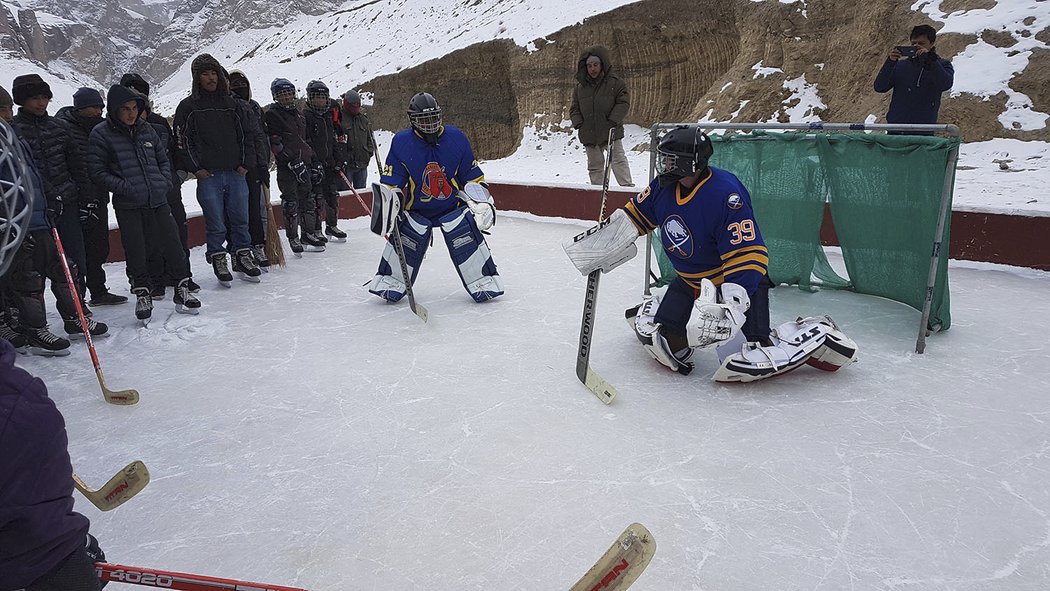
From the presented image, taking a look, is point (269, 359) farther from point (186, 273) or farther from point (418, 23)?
point (418, 23)

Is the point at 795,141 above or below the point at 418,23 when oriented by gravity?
below

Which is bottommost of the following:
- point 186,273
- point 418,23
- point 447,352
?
point 447,352

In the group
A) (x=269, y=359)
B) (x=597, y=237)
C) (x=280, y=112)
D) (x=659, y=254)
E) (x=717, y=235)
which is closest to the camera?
(x=717, y=235)

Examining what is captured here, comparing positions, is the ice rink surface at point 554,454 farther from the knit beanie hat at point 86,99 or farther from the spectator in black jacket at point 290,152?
the spectator in black jacket at point 290,152

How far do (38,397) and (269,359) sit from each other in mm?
2521

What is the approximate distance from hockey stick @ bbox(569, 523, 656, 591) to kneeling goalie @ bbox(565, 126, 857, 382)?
4.65 feet

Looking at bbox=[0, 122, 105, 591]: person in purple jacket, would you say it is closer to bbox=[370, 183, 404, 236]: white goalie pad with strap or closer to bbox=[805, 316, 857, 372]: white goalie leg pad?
bbox=[805, 316, 857, 372]: white goalie leg pad

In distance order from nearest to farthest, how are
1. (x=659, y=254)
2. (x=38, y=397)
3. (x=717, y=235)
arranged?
1. (x=38, y=397)
2. (x=717, y=235)
3. (x=659, y=254)

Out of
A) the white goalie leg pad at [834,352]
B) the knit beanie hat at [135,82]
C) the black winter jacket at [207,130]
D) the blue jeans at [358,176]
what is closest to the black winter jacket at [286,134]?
the black winter jacket at [207,130]

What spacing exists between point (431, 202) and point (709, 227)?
2026mm

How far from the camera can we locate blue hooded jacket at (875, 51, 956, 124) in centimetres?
487

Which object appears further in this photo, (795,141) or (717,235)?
(795,141)

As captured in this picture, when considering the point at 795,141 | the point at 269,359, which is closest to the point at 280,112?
the point at 269,359

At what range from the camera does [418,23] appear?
29.5 meters
